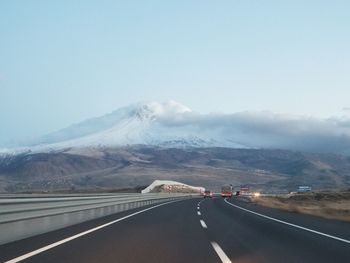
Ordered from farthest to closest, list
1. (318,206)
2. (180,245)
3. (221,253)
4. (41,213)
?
(318,206) < (41,213) < (180,245) < (221,253)

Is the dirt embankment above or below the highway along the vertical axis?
above

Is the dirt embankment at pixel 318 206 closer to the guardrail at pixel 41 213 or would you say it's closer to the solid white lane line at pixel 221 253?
the guardrail at pixel 41 213

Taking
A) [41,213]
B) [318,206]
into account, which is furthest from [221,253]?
[318,206]

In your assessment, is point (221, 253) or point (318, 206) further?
point (318, 206)

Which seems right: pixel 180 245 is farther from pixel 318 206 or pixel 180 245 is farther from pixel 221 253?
pixel 318 206

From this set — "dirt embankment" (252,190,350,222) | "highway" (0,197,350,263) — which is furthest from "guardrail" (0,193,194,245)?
"dirt embankment" (252,190,350,222)

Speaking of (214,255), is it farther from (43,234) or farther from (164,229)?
(164,229)

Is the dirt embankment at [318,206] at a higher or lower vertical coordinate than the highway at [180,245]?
higher

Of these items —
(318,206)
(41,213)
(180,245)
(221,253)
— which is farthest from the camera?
(318,206)

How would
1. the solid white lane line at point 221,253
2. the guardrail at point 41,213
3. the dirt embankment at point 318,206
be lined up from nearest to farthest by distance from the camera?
the solid white lane line at point 221,253
the guardrail at point 41,213
the dirt embankment at point 318,206

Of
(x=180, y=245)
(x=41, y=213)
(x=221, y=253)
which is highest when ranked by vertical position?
(x=41, y=213)

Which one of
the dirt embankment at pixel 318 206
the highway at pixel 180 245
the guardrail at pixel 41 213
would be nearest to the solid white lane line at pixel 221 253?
the highway at pixel 180 245

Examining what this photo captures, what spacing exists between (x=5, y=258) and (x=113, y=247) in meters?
3.04

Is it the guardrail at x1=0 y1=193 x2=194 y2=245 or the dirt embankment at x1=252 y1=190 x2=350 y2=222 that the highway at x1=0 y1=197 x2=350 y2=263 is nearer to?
the guardrail at x1=0 y1=193 x2=194 y2=245
